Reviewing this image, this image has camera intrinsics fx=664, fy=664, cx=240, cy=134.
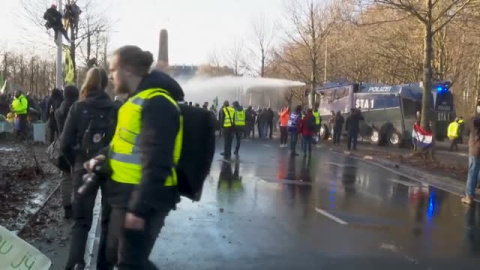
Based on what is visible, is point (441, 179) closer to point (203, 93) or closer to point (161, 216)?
point (161, 216)

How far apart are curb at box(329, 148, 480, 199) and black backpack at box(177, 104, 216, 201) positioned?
33.2 feet

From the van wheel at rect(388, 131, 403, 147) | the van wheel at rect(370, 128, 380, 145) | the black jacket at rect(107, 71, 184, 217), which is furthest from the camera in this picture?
the van wheel at rect(370, 128, 380, 145)

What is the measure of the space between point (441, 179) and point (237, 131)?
657 centimetres

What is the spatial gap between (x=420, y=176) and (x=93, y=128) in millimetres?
13028

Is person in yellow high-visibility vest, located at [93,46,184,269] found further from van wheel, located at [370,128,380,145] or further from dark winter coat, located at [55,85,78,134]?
van wheel, located at [370,128,380,145]

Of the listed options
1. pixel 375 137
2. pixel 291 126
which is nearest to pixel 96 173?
pixel 291 126

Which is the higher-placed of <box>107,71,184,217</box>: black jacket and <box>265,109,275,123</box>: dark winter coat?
<box>265,109,275,123</box>: dark winter coat

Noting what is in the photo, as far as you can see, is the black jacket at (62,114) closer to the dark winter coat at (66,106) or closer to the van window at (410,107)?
the dark winter coat at (66,106)

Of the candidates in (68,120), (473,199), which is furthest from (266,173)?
(68,120)

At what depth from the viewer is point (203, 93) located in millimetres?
66125

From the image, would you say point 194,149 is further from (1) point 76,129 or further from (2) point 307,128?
(2) point 307,128

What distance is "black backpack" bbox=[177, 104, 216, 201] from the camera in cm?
400

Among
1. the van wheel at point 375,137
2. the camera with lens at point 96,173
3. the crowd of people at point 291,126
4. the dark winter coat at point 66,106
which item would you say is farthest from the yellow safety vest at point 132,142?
the van wheel at point 375,137

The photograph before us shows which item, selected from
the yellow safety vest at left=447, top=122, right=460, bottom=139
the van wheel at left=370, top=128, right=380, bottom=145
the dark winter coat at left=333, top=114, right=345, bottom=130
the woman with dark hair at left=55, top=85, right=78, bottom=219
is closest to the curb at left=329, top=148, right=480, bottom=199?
the yellow safety vest at left=447, top=122, right=460, bottom=139
